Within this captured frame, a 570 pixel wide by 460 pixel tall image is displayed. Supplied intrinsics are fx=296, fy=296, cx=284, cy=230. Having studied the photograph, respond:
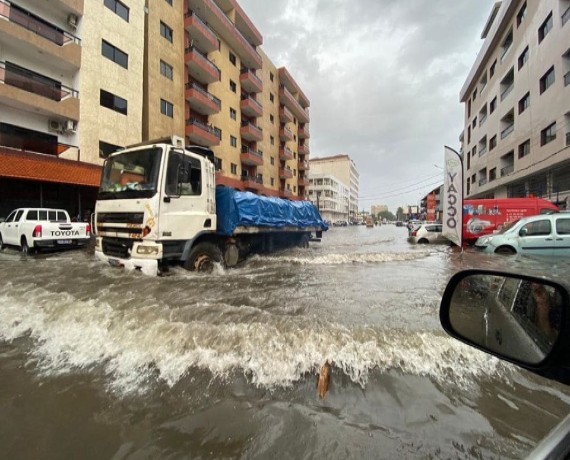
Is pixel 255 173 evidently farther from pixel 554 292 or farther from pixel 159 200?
pixel 554 292

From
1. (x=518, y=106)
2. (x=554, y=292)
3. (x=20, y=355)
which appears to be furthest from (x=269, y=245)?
(x=518, y=106)

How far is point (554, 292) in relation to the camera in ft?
3.57

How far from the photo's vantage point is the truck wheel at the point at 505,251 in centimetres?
1008

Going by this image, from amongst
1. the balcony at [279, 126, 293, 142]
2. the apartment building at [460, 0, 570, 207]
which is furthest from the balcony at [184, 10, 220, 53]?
the apartment building at [460, 0, 570, 207]

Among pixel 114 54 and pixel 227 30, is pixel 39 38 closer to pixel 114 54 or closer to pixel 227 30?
pixel 114 54

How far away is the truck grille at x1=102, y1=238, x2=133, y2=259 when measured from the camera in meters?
5.72

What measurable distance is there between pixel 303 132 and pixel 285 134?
8.16 metres

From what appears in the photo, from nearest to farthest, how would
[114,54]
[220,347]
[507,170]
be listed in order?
1. [220,347]
2. [114,54]
3. [507,170]

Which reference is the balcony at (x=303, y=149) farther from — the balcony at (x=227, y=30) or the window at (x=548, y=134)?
Answer: the window at (x=548, y=134)

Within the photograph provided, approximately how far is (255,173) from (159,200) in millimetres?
29769

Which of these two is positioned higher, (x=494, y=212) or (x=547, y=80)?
(x=547, y=80)

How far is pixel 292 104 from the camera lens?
43438 millimetres

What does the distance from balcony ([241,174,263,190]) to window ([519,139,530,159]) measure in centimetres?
2350

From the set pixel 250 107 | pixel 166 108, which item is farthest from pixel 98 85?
pixel 250 107
